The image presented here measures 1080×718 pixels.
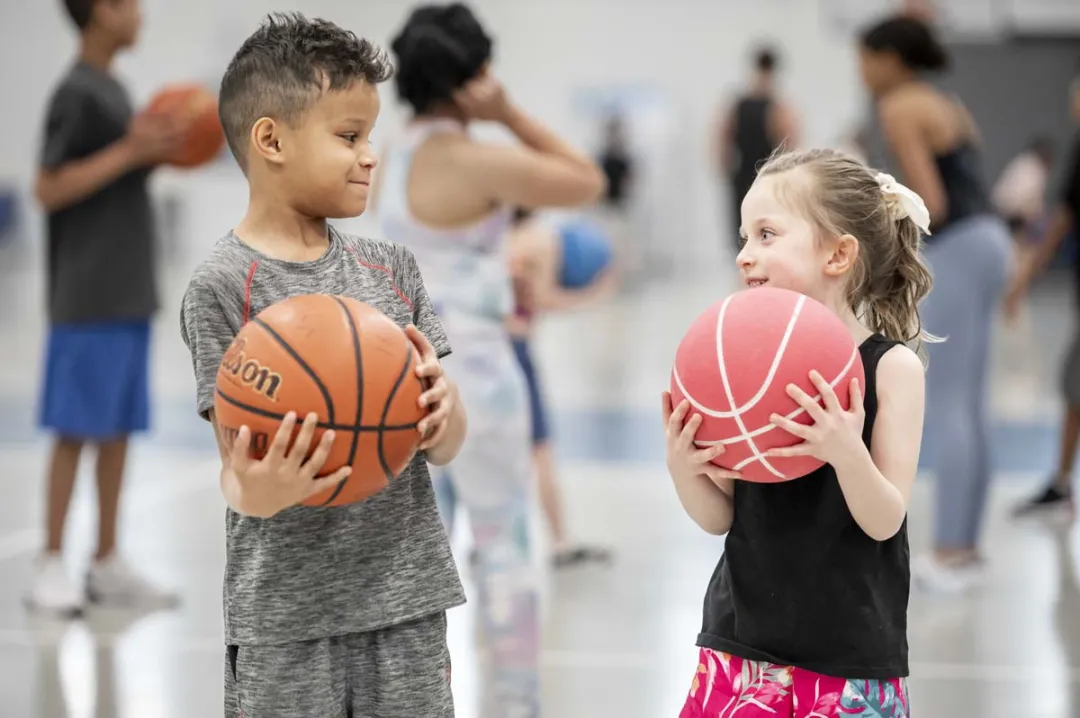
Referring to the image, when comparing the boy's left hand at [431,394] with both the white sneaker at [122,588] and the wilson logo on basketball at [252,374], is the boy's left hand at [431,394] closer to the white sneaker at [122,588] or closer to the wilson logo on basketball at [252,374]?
the wilson logo on basketball at [252,374]

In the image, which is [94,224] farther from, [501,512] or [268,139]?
[268,139]

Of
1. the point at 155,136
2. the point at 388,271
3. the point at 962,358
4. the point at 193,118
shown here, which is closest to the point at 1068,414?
the point at 962,358

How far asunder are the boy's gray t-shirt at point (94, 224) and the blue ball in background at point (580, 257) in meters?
1.60

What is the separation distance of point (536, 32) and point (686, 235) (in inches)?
145

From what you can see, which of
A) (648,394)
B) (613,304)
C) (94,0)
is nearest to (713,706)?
(94,0)

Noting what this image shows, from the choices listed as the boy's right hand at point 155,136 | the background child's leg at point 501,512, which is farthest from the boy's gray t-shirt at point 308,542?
the boy's right hand at point 155,136

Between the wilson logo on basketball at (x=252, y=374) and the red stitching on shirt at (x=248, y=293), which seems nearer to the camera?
the wilson logo on basketball at (x=252, y=374)

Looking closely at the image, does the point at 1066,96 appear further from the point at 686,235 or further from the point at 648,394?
the point at 648,394

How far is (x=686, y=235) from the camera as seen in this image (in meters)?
19.1

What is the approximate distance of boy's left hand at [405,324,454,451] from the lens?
5.82 feet

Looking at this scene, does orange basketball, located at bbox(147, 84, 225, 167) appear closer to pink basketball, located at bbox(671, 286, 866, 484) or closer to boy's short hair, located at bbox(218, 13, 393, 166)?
boy's short hair, located at bbox(218, 13, 393, 166)

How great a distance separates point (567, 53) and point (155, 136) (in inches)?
565

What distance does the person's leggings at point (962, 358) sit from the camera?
462cm

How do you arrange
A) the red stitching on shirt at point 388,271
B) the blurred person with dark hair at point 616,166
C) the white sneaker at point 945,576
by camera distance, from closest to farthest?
the red stitching on shirt at point 388,271
the white sneaker at point 945,576
the blurred person with dark hair at point 616,166
